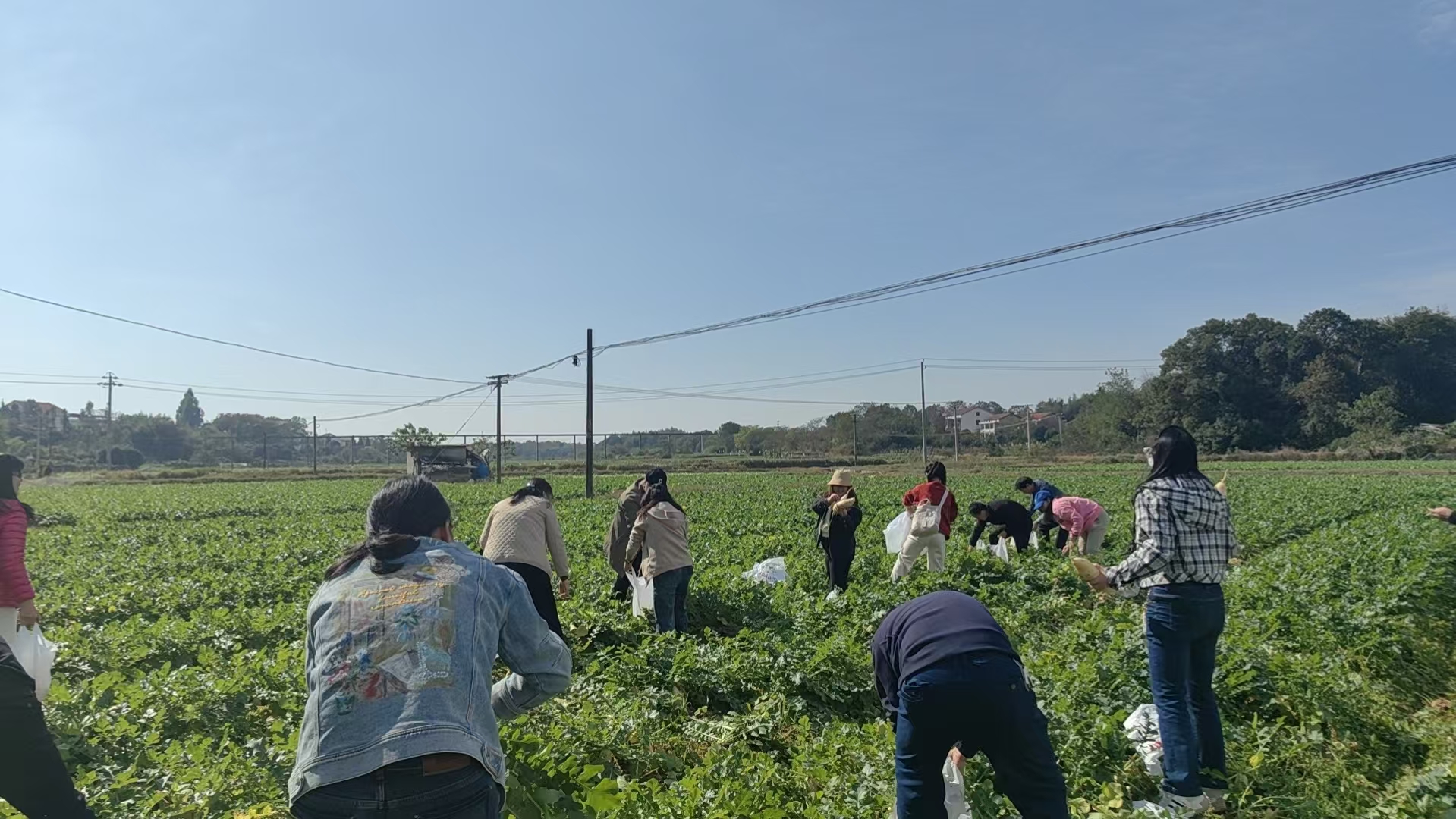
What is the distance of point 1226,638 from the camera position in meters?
5.47

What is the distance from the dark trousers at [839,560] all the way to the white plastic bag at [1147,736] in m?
4.61

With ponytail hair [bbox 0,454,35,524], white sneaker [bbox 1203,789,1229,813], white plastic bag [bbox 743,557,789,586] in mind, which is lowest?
white sneaker [bbox 1203,789,1229,813]

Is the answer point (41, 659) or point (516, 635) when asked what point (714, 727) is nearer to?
point (516, 635)

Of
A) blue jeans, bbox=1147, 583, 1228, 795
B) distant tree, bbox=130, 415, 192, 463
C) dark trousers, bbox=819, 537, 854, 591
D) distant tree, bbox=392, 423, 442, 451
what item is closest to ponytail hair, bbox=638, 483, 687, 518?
dark trousers, bbox=819, 537, 854, 591

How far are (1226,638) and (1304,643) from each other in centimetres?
106

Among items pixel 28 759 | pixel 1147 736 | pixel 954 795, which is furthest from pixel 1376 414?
pixel 28 759

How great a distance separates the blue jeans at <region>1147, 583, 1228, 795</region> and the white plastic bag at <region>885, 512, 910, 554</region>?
18.5ft

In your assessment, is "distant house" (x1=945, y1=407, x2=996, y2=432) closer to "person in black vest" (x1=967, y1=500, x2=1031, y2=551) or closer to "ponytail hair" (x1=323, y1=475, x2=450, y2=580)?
"person in black vest" (x1=967, y1=500, x2=1031, y2=551)

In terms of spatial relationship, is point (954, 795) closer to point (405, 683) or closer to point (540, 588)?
point (405, 683)

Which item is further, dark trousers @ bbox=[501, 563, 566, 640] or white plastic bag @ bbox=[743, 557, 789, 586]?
white plastic bag @ bbox=[743, 557, 789, 586]

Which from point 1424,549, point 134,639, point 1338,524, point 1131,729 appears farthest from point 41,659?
point 1338,524

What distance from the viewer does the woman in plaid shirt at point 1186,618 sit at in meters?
3.81

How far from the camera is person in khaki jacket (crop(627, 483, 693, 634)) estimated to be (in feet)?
23.6

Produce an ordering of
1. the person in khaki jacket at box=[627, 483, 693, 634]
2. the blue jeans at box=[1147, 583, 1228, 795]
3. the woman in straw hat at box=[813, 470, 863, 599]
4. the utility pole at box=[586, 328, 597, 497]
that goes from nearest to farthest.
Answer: the blue jeans at box=[1147, 583, 1228, 795] < the person in khaki jacket at box=[627, 483, 693, 634] < the woman in straw hat at box=[813, 470, 863, 599] < the utility pole at box=[586, 328, 597, 497]
